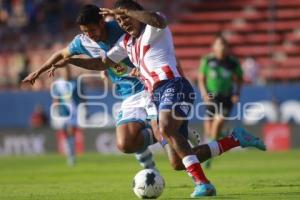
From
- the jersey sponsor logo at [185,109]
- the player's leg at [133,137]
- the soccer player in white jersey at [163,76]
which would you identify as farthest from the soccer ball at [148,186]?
the player's leg at [133,137]

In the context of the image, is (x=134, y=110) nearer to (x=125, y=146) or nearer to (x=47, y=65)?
(x=125, y=146)

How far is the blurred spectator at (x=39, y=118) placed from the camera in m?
29.6

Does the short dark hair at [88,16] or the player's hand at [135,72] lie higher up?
the short dark hair at [88,16]

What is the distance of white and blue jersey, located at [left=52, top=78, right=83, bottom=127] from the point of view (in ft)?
69.5

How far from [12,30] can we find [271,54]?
32.6 feet

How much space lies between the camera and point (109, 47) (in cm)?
1248

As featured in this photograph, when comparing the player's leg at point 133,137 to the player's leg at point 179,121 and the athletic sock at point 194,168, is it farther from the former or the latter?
the athletic sock at point 194,168

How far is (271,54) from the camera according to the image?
103ft

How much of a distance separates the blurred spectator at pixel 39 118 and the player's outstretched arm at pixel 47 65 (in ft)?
56.8

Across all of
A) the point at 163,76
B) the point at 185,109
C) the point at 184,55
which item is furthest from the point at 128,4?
the point at 184,55

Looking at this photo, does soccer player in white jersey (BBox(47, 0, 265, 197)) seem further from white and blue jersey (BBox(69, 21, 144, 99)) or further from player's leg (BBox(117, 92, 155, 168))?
player's leg (BBox(117, 92, 155, 168))

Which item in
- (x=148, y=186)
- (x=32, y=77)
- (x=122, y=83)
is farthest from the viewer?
(x=122, y=83)

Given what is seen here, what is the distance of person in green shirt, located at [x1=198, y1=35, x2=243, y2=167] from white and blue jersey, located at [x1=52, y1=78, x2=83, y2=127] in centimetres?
375

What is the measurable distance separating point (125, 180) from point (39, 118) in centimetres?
1551
